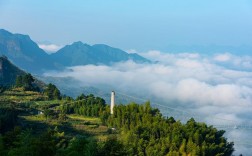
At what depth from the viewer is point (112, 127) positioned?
41.5m

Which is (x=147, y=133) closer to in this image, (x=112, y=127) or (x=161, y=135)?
(x=161, y=135)

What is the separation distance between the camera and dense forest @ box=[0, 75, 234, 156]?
109ft

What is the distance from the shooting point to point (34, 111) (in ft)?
141

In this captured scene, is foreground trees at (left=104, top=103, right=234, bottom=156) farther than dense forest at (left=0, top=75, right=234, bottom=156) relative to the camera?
Yes

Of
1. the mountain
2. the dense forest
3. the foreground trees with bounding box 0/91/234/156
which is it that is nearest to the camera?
the foreground trees with bounding box 0/91/234/156

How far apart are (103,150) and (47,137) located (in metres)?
2.86

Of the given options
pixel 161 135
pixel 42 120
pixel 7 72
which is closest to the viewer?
pixel 161 135

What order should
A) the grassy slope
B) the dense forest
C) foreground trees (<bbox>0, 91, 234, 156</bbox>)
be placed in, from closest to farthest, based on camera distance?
foreground trees (<bbox>0, 91, 234, 156</bbox>) < the dense forest < the grassy slope

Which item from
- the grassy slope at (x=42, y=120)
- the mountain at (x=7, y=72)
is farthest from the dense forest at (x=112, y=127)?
the mountain at (x=7, y=72)

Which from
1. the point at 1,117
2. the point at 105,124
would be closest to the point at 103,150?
the point at 1,117

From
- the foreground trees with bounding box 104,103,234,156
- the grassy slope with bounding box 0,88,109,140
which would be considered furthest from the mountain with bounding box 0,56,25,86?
the foreground trees with bounding box 104,103,234,156

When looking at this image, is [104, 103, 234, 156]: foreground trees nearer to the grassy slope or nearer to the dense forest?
the dense forest

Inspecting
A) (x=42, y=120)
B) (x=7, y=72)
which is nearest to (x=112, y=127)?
(x=42, y=120)

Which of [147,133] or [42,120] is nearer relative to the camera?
[147,133]
